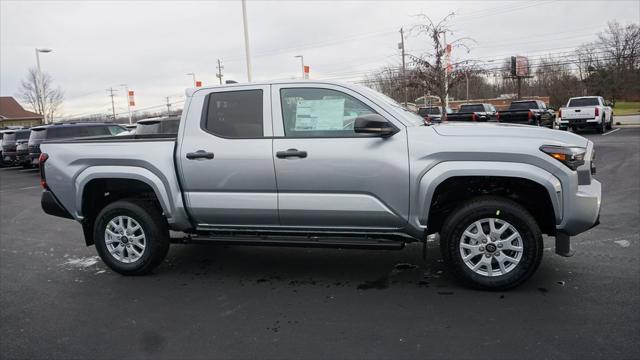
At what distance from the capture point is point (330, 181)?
14.4ft

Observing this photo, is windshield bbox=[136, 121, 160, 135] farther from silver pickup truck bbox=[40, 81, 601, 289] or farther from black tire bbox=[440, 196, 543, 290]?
black tire bbox=[440, 196, 543, 290]

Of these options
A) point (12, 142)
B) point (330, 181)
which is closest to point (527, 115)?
point (330, 181)

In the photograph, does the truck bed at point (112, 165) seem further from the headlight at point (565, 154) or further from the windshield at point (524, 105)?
the windshield at point (524, 105)

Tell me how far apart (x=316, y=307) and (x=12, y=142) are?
2119cm

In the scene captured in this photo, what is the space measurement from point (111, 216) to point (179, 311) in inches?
61.6

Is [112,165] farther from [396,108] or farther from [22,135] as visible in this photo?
[22,135]

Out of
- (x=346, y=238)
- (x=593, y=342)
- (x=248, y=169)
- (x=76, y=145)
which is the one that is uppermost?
(x=76, y=145)

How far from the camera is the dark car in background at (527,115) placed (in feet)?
69.3

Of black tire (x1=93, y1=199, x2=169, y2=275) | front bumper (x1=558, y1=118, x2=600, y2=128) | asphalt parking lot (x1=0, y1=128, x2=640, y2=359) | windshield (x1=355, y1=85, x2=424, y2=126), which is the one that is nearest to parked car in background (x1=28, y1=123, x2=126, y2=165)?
asphalt parking lot (x1=0, y1=128, x2=640, y2=359)

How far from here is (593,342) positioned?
10.7 feet

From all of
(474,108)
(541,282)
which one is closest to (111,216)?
(541,282)

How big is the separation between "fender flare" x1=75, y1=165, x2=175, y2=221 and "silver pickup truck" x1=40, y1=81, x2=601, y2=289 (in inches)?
0.5

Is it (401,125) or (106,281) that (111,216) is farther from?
(401,125)

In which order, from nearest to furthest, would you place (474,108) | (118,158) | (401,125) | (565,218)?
(565,218)
(401,125)
(118,158)
(474,108)
